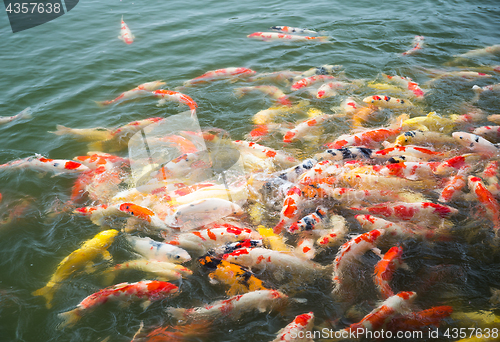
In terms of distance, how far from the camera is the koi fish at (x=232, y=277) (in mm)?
3777

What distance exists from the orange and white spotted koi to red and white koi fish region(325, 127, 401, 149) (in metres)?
3.12

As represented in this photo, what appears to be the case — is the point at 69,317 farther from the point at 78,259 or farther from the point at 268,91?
the point at 268,91

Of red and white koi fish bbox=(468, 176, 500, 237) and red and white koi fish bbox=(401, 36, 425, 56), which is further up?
Answer: red and white koi fish bbox=(401, 36, 425, 56)

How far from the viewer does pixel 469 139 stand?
224 inches

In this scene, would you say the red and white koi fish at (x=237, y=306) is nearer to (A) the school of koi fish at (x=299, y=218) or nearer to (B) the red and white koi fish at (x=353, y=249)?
(A) the school of koi fish at (x=299, y=218)

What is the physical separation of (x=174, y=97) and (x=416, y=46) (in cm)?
775

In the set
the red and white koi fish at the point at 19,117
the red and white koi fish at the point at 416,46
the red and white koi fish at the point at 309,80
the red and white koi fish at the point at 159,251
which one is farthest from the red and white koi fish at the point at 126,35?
the red and white koi fish at the point at 159,251

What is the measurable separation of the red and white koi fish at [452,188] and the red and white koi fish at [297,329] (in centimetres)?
281

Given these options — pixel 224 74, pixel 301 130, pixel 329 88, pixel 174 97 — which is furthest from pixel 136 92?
pixel 329 88

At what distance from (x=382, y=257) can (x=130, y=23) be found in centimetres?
1308

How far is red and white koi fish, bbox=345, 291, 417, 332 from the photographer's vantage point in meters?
3.28

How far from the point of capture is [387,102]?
7.18 meters

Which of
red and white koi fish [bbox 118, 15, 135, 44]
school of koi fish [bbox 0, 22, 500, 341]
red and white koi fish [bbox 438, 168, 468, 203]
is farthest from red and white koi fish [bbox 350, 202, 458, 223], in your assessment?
red and white koi fish [bbox 118, 15, 135, 44]

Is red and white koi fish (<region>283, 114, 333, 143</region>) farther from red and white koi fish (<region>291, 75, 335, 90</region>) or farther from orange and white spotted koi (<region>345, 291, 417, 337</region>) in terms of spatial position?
orange and white spotted koi (<region>345, 291, 417, 337</region>)
